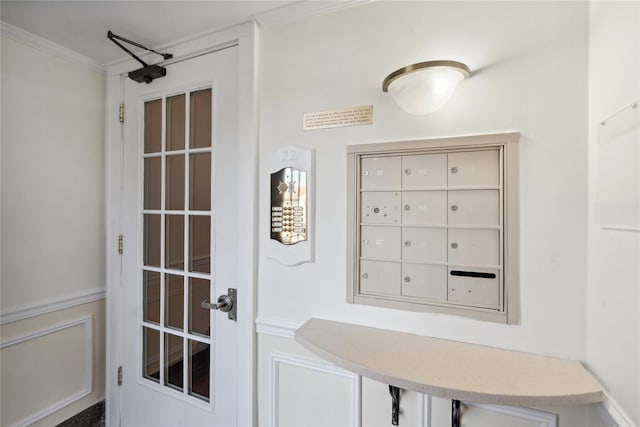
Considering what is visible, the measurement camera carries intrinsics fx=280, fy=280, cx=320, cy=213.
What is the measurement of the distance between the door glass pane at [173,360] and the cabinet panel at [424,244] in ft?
4.27

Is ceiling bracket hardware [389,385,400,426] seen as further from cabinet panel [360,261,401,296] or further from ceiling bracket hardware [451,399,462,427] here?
cabinet panel [360,261,401,296]

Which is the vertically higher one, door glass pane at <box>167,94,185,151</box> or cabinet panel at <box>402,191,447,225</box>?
door glass pane at <box>167,94,185,151</box>

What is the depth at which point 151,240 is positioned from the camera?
1.60 meters

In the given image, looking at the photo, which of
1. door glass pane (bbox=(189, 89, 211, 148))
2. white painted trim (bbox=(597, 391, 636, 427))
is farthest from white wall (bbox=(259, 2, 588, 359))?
door glass pane (bbox=(189, 89, 211, 148))

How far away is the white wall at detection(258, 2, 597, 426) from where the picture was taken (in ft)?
2.88

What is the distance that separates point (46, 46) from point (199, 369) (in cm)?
191

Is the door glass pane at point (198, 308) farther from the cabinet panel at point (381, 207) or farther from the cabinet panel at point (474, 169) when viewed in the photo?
the cabinet panel at point (474, 169)

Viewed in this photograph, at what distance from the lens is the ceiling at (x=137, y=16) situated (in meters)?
1.21

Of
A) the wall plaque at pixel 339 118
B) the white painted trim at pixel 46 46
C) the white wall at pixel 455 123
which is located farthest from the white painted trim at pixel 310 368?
the white painted trim at pixel 46 46

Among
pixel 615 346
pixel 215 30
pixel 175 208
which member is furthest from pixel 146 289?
pixel 615 346

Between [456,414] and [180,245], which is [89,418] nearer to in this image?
[180,245]

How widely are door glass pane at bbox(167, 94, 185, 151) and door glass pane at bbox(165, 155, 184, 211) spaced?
0.07 m

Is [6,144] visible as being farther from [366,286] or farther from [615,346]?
[615,346]

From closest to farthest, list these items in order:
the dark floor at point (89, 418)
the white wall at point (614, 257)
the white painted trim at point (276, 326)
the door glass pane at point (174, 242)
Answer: the white wall at point (614, 257) → the white painted trim at point (276, 326) → the door glass pane at point (174, 242) → the dark floor at point (89, 418)
